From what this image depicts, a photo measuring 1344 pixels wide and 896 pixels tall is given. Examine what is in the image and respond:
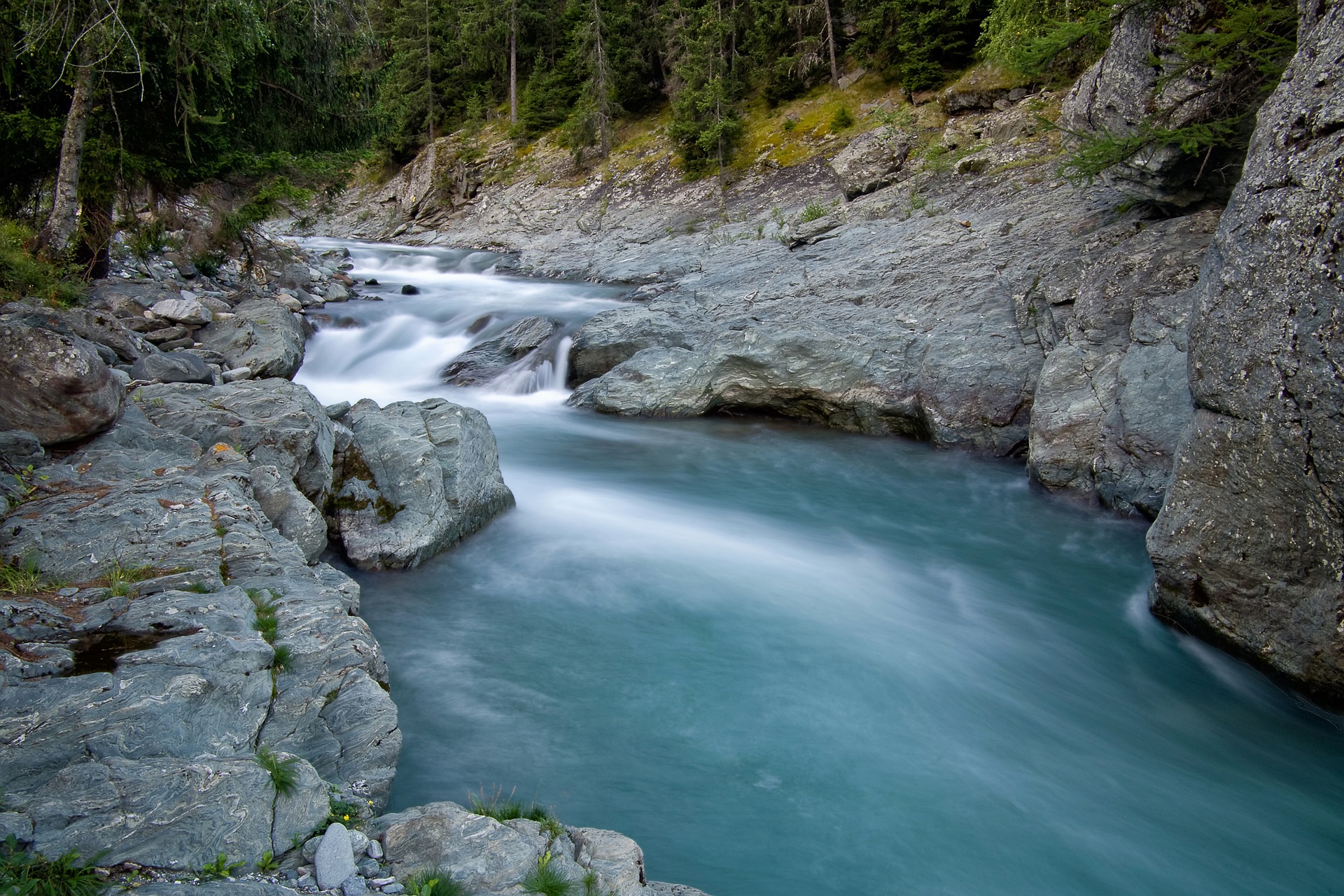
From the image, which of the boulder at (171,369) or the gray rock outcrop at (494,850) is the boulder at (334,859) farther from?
the boulder at (171,369)

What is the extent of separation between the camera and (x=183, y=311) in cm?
1086

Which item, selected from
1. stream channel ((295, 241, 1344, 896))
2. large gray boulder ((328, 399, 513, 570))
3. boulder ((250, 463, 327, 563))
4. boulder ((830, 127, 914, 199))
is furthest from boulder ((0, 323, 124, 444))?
boulder ((830, 127, 914, 199))

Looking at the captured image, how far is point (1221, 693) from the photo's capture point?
5.76 meters

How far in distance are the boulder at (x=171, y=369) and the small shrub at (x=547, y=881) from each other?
7143mm

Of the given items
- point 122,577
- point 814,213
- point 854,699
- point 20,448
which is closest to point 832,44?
point 814,213

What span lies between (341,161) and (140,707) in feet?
38.3

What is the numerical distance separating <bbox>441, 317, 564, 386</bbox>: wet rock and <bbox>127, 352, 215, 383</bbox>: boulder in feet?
17.8

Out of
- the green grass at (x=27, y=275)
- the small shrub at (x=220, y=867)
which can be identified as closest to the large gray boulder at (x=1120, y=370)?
the small shrub at (x=220, y=867)

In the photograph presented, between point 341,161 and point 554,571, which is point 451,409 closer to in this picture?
point 554,571

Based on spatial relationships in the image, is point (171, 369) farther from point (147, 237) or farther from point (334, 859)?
point (334, 859)

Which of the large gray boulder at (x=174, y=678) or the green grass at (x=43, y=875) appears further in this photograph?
the large gray boulder at (x=174, y=678)

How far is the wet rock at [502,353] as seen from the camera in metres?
14.0

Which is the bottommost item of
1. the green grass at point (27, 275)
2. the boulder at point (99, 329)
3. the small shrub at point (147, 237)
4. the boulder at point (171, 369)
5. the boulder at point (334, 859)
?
the boulder at point (334, 859)

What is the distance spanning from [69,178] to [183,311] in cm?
202
